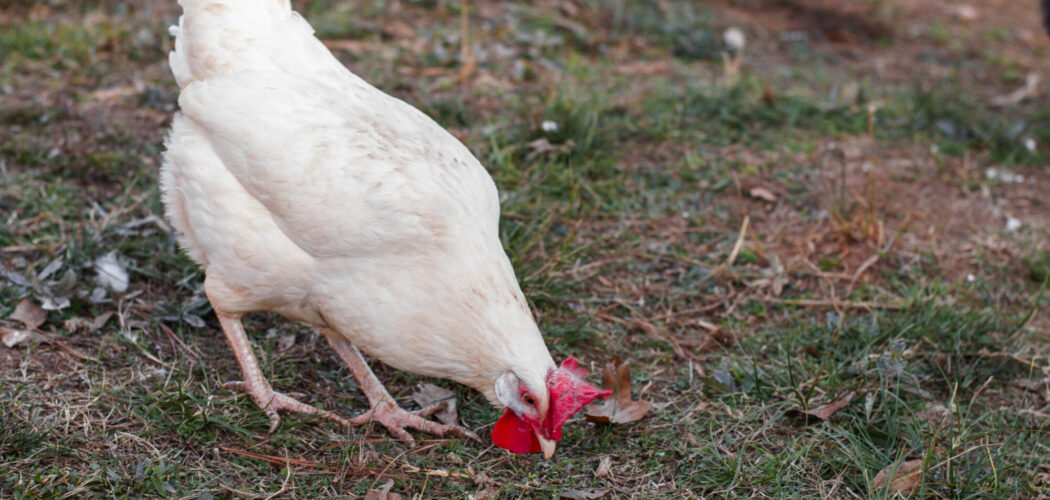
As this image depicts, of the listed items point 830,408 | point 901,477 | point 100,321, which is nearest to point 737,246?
point 830,408

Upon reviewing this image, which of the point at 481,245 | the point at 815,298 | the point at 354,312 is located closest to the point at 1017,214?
the point at 815,298

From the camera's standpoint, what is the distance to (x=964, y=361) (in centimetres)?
324

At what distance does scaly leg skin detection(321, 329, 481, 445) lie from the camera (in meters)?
2.85

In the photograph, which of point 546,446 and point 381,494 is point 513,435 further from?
point 381,494

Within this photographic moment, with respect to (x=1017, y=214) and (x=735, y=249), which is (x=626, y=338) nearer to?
(x=735, y=249)

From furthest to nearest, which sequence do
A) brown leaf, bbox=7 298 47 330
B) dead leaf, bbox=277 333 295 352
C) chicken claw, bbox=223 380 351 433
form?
dead leaf, bbox=277 333 295 352 → brown leaf, bbox=7 298 47 330 → chicken claw, bbox=223 380 351 433

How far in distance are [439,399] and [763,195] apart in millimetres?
2074

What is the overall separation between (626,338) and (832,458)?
976 millimetres

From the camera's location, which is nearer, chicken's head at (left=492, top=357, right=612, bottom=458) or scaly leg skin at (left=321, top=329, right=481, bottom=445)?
chicken's head at (left=492, top=357, right=612, bottom=458)

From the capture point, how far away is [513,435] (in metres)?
2.56

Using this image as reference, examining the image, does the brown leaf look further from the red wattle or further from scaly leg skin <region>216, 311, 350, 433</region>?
the red wattle

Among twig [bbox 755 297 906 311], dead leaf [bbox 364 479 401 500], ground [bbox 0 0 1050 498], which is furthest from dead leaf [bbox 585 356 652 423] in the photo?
twig [bbox 755 297 906 311]

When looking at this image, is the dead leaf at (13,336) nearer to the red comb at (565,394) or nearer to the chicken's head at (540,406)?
the chicken's head at (540,406)

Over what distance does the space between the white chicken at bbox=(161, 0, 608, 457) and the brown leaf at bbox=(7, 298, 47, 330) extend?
0.66m
